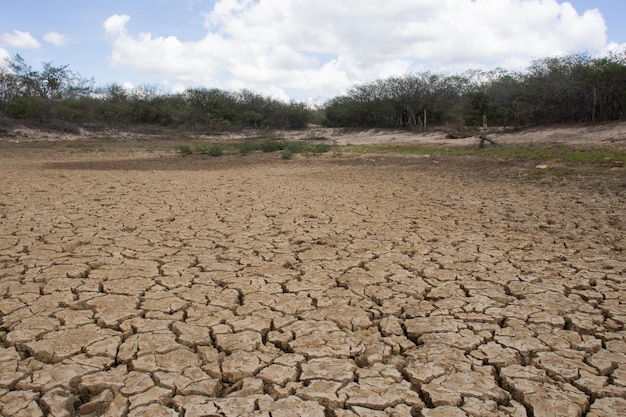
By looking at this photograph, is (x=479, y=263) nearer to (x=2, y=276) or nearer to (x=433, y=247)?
(x=433, y=247)

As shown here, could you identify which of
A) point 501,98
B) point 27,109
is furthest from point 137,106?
point 501,98

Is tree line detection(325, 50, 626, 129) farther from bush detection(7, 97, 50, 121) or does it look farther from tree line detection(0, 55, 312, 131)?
bush detection(7, 97, 50, 121)

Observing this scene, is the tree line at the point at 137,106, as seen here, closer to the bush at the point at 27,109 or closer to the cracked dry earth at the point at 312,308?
the bush at the point at 27,109

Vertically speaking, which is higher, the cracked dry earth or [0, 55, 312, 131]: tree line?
[0, 55, 312, 131]: tree line

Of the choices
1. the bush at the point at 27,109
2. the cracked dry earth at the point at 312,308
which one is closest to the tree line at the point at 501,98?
the cracked dry earth at the point at 312,308

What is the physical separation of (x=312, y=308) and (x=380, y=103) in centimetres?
2685

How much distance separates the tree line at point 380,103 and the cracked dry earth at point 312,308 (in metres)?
14.1

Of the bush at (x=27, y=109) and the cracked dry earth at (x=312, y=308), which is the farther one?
the bush at (x=27, y=109)

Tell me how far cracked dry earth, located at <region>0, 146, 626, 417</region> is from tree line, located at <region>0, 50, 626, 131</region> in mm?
14050

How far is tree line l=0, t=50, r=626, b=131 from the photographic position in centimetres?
1842

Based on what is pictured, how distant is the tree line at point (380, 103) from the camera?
1842 cm

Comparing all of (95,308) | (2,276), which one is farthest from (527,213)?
(2,276)

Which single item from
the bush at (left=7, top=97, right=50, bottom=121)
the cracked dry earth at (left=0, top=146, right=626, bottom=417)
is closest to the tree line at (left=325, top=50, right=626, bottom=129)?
the cracked dry earth at (left=0, top=146, right=626, bottom=417)

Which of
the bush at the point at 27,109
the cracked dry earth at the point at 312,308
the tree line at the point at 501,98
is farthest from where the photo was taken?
the bush at the point at 27,109
